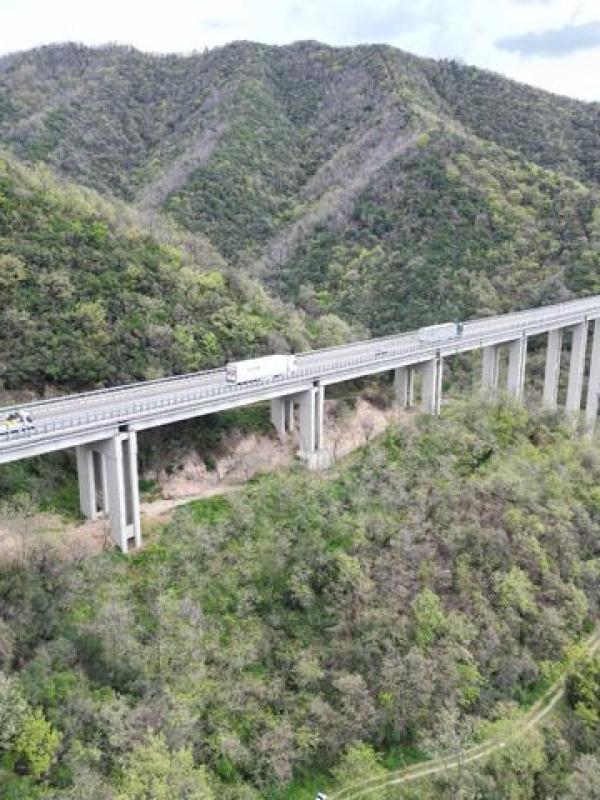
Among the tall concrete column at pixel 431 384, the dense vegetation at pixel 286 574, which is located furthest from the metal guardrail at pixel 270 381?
the dense vegetation at pixel 286 574

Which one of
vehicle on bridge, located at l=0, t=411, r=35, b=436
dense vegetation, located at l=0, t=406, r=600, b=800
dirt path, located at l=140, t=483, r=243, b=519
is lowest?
dense vegetation, located at l=0, t=406, r=600, b=800

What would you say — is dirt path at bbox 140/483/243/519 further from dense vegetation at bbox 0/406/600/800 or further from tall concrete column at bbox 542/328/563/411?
tall concrete column at bbox 542/328/563/411

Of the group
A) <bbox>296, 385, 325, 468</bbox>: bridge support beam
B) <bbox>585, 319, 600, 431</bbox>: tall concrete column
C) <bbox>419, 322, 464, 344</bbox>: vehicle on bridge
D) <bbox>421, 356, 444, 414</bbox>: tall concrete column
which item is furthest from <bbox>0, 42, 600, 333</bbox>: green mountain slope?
<bbox>296, 385, 325, 468</bbox>: bridge support beam

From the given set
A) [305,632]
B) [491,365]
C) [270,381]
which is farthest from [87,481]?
[491,365]

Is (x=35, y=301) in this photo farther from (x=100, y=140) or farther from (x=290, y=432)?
(x=100, y=140)

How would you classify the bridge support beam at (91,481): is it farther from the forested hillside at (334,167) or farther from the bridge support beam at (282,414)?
the bridge support beam at (282,414)
